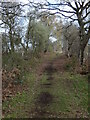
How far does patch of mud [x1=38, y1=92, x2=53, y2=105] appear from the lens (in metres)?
8.22

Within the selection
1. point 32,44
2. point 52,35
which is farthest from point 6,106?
point 52,35

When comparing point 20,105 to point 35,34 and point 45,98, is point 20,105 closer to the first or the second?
point 45,98

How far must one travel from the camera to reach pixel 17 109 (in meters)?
7.48

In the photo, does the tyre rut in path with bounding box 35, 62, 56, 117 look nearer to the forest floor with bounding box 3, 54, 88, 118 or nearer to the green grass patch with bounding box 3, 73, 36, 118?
the forest floor with bounding box 3, 54, 88, 118

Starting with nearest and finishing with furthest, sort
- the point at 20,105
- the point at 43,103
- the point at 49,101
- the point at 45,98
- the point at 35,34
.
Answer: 1. the point at 20,105
2. the point at 43,103
3. the point at 49,101
4. the point at 45,98
5. the point at 35,34

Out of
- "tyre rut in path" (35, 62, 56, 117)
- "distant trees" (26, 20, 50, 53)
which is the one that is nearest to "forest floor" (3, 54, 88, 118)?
"tyre rut in path" (35, 62, 56, 117)

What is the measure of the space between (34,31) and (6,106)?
1934 centimetres

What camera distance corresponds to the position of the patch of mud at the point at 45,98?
8219 millimetres

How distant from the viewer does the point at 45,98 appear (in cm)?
875

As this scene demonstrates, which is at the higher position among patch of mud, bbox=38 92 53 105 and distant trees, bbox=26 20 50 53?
distant trees, bbox=26 20 50 53

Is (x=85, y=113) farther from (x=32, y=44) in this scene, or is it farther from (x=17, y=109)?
(x=32, y=44)

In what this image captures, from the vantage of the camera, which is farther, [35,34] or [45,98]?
[35,34]

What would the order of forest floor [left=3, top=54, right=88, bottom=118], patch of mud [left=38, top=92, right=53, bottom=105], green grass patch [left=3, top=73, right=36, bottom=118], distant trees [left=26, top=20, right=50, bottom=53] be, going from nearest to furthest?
1. green grass patch [left=3, top=73, right=36, bottom=118]
2. forest floor [left=3, top=54, right=88, bottom=118]
3. patch of mud [left=38, top=92, right=53, bottom=105]
4. distant trees [left=26, top=20, right=50, bottom=53]

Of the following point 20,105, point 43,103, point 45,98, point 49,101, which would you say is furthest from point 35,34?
point 20,105
